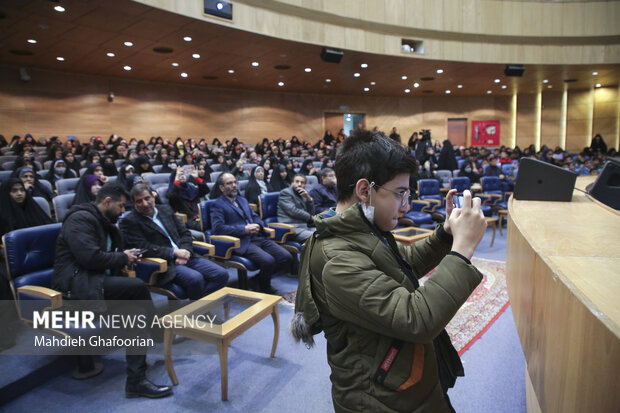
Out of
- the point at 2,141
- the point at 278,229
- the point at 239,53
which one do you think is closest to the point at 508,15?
the point at 239,53

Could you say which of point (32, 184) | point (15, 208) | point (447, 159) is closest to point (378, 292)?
point (15, 208)

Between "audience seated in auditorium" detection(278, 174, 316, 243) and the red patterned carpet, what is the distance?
0.80 metres

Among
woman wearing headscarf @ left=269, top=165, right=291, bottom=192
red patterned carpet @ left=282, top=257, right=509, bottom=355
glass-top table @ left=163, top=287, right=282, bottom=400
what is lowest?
red patterned carpet @ left=282, top=257, right=509, bottom=355

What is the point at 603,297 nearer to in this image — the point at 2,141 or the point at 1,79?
the point at 2,141

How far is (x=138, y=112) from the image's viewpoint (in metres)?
11.5

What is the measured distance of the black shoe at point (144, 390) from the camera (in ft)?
6.58

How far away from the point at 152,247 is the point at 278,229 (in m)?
1.34

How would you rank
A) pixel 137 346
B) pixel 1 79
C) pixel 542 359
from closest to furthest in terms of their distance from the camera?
pixel 542 359 < pixel 137 346 < pixel 1 79

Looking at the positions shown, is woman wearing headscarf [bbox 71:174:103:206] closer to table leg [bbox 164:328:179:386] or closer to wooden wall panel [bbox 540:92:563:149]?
table leg [bbox 164:328:179:386]

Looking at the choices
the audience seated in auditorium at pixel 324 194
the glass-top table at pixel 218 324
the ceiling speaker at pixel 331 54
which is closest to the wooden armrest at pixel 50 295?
the glass-top table at pixel 218 324

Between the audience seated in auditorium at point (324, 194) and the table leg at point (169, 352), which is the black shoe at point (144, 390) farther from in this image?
the audience seated in auditorium at point (324, 194)

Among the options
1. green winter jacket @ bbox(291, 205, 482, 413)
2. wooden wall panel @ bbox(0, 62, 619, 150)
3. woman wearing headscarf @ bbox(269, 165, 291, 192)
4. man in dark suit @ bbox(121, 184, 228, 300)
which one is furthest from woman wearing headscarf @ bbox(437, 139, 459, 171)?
green winter jacket @ bbox(291, 205, 482, 413)

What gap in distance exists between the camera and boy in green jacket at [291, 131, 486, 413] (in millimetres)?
754

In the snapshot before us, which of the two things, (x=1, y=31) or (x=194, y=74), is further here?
(x=194, y=74)
